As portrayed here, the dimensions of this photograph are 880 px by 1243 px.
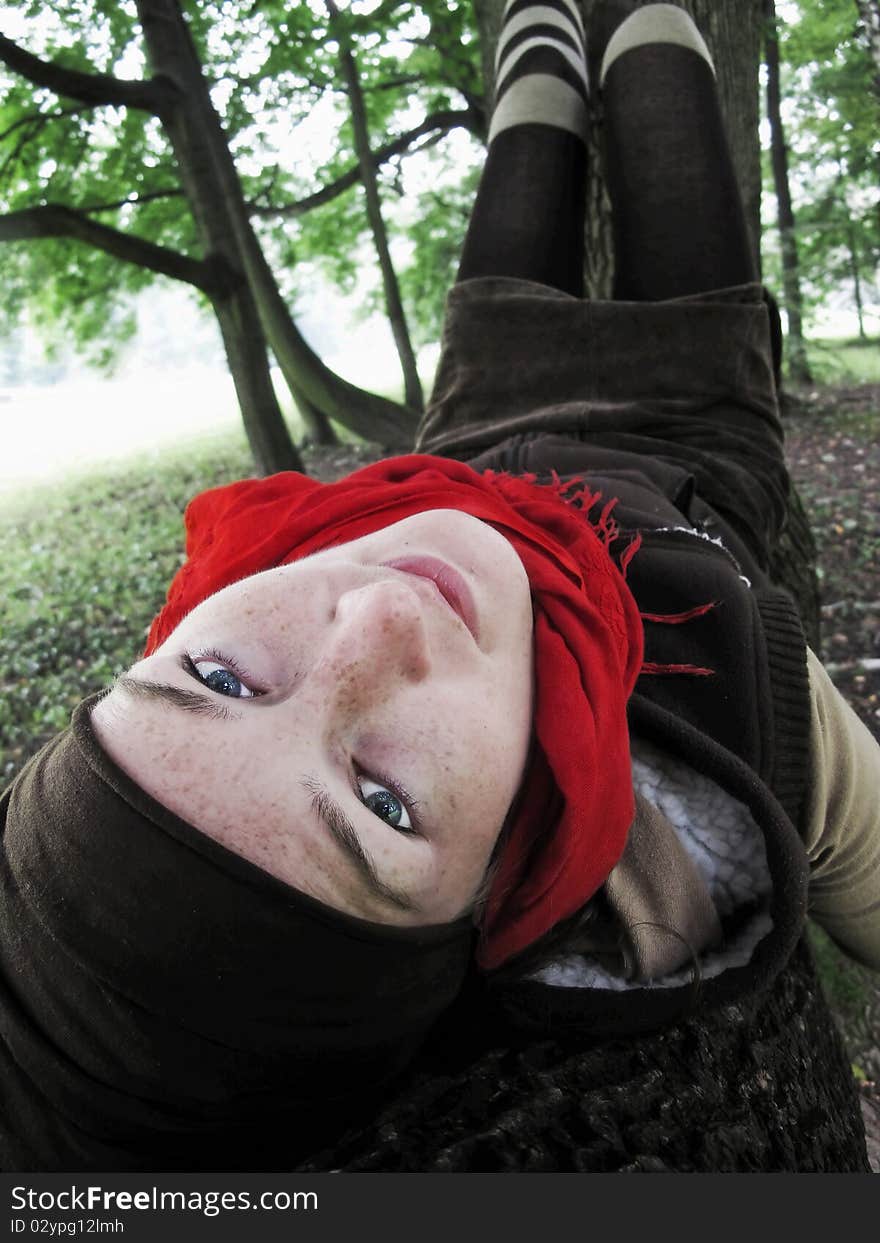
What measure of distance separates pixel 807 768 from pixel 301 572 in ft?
3.87

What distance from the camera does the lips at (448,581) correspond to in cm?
146

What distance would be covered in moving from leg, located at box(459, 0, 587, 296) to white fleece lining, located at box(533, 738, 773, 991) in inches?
83.3

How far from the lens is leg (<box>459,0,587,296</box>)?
3.10 m

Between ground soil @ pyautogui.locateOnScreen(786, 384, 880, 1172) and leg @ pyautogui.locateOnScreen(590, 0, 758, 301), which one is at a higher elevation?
leg @ pyautogui.locateOnScreen(590, 0, 758, 301)

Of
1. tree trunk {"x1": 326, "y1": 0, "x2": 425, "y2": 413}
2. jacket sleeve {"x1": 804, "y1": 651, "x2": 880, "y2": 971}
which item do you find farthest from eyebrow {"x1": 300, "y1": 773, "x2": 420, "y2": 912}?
tree trunk {"x1": 326, "y1": 0, "x2": 425, "y2": 413}

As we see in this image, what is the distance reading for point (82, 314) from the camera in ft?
28.1

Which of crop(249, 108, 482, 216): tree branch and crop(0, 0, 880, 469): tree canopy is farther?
crop(249, 108, 482, 216): tree branch

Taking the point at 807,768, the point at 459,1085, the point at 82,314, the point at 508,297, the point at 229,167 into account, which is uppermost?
the point at 229,167

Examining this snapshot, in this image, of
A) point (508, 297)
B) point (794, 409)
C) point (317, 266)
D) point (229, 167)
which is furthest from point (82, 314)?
point (794, 409)

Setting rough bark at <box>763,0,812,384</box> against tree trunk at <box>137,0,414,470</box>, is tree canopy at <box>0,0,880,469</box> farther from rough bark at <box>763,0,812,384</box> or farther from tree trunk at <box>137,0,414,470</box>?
rough bark at <box>763,0,812,384</box>

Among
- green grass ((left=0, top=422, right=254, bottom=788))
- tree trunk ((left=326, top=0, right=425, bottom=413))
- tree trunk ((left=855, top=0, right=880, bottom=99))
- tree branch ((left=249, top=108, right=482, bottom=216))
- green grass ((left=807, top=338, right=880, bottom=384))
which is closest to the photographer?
tree trunk ((left=855, top=0, right=880, bottom=99))

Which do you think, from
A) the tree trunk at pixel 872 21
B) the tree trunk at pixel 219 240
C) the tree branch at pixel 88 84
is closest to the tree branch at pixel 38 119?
the tree branch at pixel 88 84

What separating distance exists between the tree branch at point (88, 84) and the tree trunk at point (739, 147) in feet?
8.21

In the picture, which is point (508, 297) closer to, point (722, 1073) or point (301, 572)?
point (301, 572)
